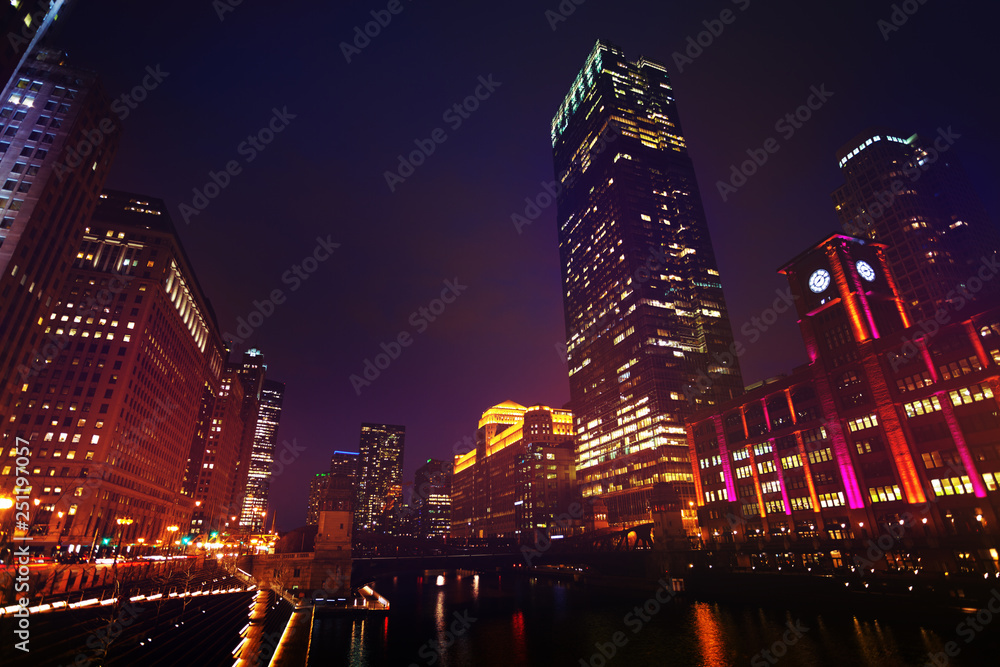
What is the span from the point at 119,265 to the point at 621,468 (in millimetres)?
162719

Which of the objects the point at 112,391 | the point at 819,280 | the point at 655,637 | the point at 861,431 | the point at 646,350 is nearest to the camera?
the point at 655,637

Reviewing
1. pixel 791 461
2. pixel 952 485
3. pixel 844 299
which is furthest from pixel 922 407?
pixel 844 299

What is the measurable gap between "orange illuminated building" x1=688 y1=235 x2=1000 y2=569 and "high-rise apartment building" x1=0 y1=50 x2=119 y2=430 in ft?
485

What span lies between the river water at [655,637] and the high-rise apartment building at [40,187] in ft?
241

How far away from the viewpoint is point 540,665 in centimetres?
4928

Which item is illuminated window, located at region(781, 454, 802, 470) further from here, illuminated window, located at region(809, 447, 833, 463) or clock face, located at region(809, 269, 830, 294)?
clock face, located at region(809, 269, 830, 294)

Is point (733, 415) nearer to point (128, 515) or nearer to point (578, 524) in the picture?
point (578, 524)

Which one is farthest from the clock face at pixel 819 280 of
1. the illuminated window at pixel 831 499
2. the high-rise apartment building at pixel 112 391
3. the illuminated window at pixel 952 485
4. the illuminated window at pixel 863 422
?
the high-rise apartment building at pixel 112 391

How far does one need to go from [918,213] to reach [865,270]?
88889 millimetres

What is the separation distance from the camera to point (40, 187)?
82.0 metres

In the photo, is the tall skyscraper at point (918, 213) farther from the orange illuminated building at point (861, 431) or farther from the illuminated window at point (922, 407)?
the illuminated window at point (922, 407)

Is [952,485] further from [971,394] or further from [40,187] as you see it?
[40,187]

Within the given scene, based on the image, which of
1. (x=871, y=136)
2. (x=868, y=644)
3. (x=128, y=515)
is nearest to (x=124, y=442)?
(x=128, y=515)

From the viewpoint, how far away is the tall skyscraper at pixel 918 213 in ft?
498
